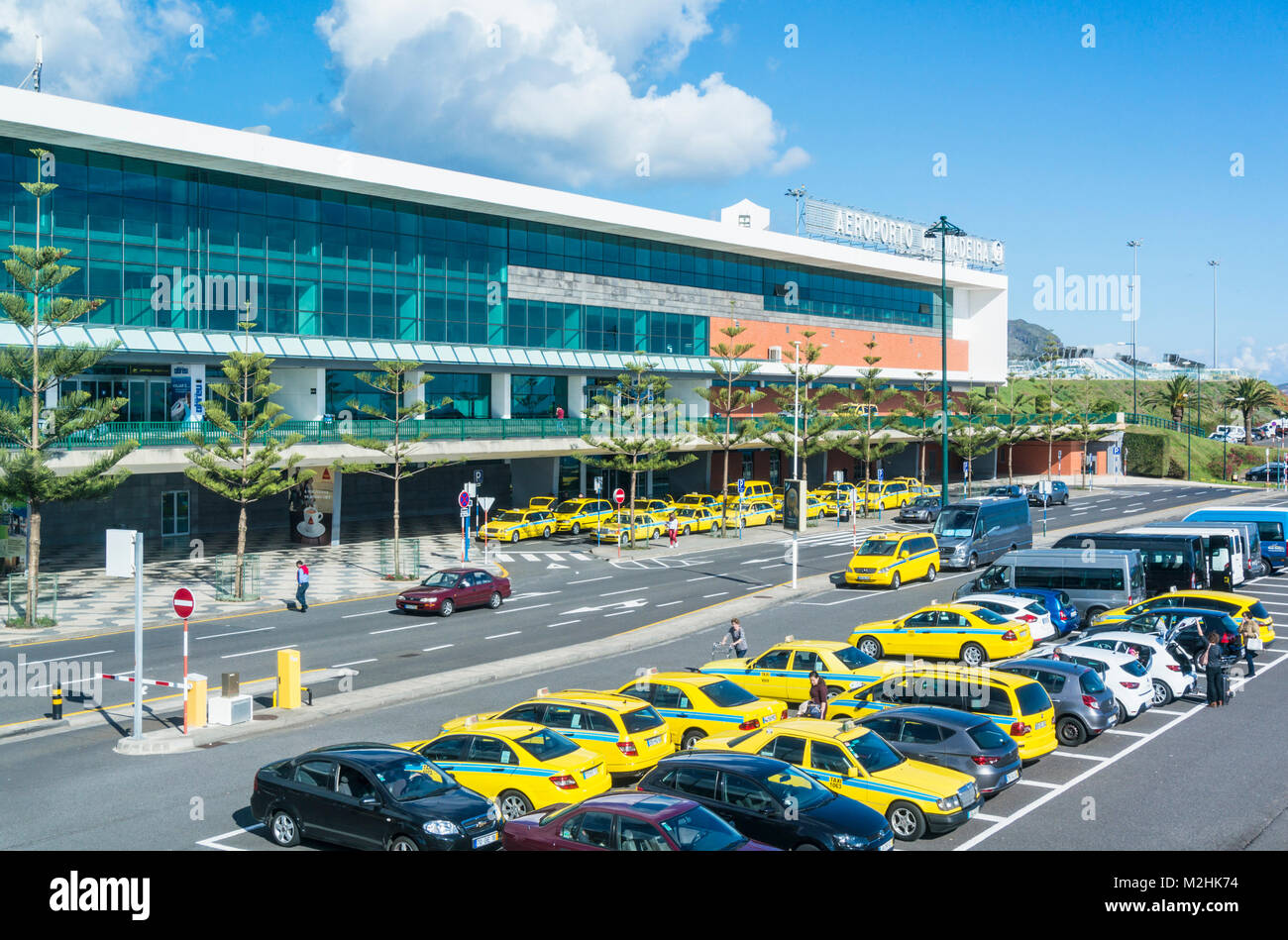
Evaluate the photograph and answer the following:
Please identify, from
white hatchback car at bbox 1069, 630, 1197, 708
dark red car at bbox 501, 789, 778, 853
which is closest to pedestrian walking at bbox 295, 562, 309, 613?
white hatchback car at bbox 1069, 630, 1197, 708

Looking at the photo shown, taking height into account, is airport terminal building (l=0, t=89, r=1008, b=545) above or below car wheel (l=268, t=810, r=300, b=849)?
above

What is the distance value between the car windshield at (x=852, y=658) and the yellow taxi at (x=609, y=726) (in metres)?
6.03

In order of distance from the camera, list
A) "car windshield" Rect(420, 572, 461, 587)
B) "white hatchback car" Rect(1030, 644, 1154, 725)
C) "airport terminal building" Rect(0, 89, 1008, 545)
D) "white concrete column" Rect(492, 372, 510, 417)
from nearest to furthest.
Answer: "white hatchback car" Rect(1030, 644, 1154, 725) → "car windshield" Rect(420, 572, 461, 587) → "airport terminal building" Rect(0, 89, 1008, 545) → "white concrete column" Rect(492, 372, 510, 417)

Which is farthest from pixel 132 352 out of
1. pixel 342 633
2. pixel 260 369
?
pixel 342 633

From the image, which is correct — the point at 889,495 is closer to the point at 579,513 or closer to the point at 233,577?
the point at 579,513

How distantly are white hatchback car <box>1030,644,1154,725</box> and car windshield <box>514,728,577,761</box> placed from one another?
1032 cm

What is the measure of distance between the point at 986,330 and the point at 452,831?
291ft

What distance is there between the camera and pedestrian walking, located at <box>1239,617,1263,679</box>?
2534 cm

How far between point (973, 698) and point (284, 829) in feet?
36.1

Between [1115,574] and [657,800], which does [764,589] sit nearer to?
[1115,574]

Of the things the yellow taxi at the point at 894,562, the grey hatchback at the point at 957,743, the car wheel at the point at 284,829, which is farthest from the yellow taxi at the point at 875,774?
the yellow taxi at the point at 894,562

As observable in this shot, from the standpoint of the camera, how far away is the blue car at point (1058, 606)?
30.1 m

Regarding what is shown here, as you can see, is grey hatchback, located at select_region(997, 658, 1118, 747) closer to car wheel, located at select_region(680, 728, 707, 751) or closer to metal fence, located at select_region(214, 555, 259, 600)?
car wheel, located at select_region(680, 728, 707, 751)

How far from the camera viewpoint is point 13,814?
15695 mm
